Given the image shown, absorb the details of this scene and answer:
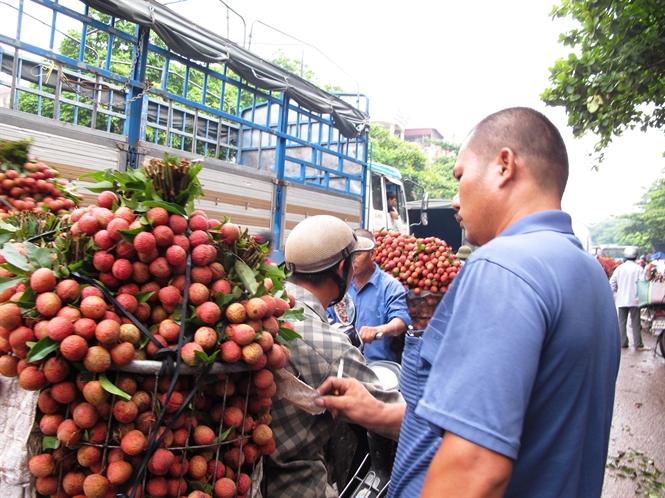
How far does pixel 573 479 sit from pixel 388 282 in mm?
2992

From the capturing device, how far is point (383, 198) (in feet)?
35.3

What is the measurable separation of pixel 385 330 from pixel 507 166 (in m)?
2.60

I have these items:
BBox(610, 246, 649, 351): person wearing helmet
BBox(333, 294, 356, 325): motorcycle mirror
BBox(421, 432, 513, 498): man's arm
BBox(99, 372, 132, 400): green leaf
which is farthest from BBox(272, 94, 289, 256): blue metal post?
BBox(610, 246, 649, 351): person wearing helmet

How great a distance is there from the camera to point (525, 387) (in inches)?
39.4

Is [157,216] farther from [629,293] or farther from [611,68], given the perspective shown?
[629,293]

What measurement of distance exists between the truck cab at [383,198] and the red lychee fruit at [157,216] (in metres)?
8.47

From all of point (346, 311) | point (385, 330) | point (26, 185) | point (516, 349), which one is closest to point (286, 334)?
→ point (516, 349)

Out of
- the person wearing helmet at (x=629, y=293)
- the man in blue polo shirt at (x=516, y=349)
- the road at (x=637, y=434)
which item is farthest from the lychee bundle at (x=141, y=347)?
the person wearing helmet at (x=629, y=293)

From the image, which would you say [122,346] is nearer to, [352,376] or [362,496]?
[352,376]

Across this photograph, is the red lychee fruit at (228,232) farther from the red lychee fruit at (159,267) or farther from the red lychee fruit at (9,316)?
the red lychee fruit at (9,316)

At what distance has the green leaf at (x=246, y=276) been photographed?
1383 millimetres

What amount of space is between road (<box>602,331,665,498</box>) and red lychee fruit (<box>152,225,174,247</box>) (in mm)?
4225

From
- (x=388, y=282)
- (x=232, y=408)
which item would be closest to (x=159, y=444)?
(x=232, y=408)

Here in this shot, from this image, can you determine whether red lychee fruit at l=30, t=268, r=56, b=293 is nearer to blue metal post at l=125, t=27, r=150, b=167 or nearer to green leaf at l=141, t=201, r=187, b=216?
green leaf at l=141, t=201, r=187, b=216
